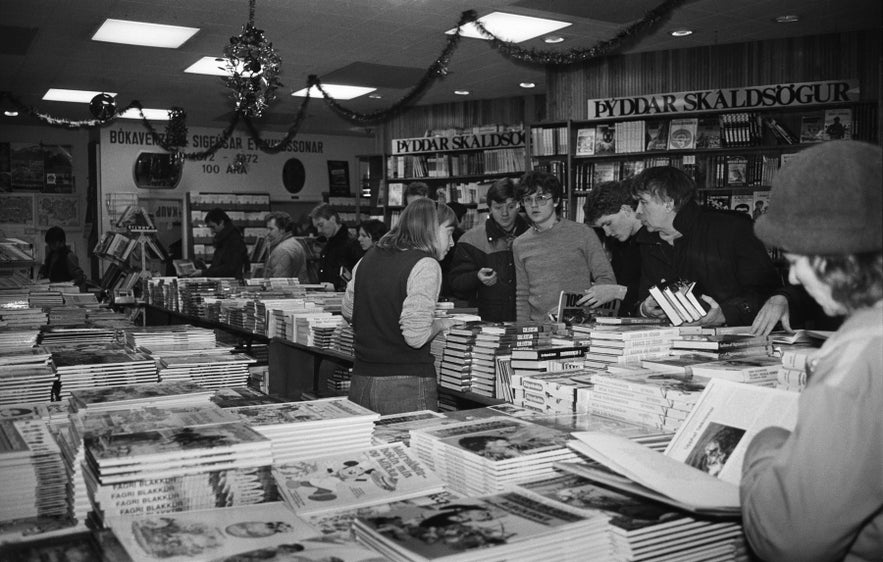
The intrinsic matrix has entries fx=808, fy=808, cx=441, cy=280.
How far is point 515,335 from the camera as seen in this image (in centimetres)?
285

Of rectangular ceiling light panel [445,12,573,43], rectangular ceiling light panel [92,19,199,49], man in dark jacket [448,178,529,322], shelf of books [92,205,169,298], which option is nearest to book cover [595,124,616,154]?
rectangular ceiling light panel [445,12,573,43]

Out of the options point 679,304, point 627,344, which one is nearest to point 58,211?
point 679,304

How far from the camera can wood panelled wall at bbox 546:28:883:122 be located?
715 centimetres

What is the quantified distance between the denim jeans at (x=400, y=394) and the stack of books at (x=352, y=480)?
1.40 meters

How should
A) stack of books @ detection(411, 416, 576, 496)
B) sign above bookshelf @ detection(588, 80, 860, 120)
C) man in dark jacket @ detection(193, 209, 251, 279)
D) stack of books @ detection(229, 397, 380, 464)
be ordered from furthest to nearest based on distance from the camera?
man in dark jacket @ detection(193, 209, 251, 279), sign above bookshelf @ detection(588, 80, 860, 120), stack of books @ detection(229, 397, 380, 464), stack of books @ detection(411, 416, 576, 496)

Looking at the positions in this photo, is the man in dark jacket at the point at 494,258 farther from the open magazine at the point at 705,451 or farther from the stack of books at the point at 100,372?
the open magazine at the point at 705,451

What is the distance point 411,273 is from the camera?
297 centimetres

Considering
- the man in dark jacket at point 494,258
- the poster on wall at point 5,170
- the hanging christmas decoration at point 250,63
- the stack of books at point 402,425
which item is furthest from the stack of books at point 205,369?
the poster on wall at point 5,170

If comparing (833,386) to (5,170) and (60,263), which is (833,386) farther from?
(5,170)

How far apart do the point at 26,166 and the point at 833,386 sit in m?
14.2

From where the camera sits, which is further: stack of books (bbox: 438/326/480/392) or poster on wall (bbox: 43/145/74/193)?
poster on wall (bbox: 43/145/74/193)

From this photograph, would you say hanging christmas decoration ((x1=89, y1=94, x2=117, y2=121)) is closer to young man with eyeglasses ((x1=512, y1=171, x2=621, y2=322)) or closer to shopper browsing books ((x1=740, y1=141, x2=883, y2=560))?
young man with eyeglasses ((x1=512, y1=171, x2=621, y2=322))

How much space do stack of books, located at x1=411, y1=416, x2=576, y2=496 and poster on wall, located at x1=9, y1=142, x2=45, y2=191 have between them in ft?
43.5

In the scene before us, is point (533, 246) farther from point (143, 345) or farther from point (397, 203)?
point (397, 203)
